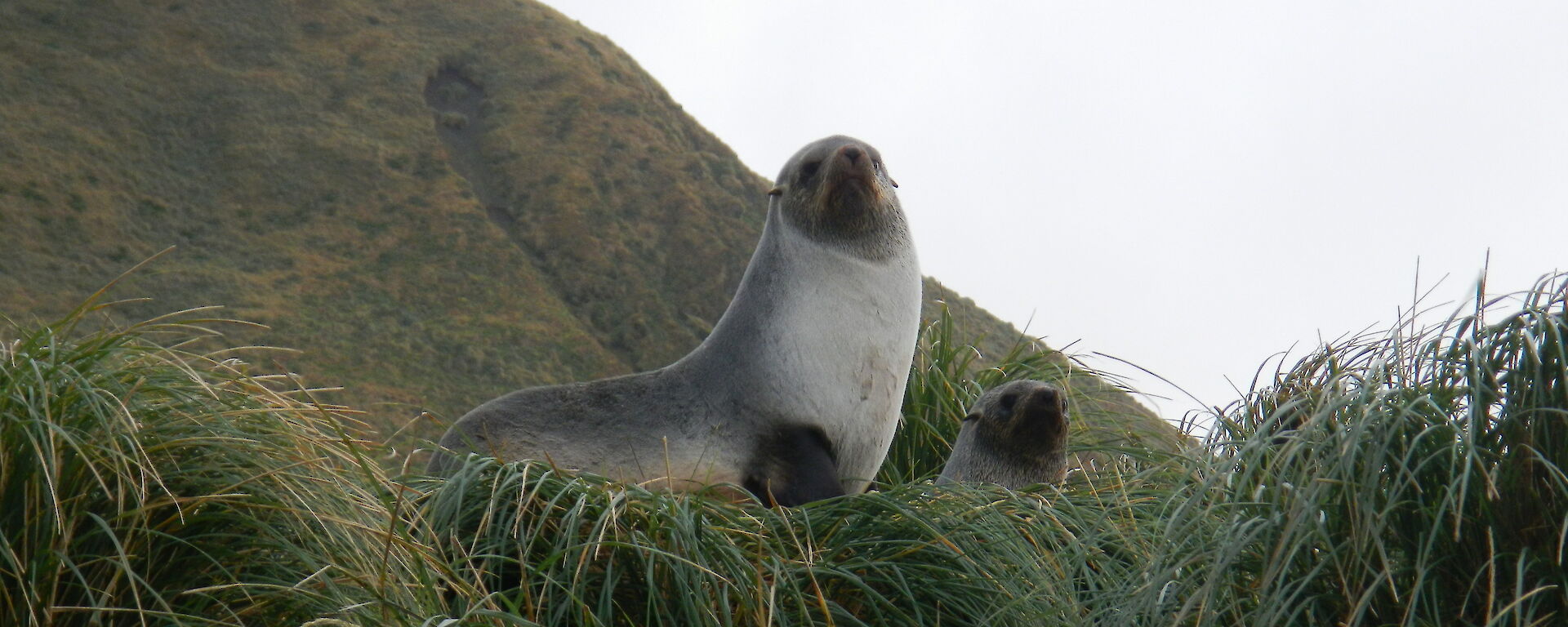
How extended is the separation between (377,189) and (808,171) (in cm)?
5502

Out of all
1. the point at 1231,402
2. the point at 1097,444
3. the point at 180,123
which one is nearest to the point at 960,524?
the point at 1231,402

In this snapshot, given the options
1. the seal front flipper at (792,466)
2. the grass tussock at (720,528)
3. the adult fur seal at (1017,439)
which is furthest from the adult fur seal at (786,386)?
the grass tussock at (720,528)

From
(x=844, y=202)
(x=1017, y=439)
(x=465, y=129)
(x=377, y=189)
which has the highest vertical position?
(x=844, y=202)

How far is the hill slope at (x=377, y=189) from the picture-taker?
47281 mm

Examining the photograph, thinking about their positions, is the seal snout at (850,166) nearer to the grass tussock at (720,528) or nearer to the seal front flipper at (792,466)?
the seal front flipper at (792,466)

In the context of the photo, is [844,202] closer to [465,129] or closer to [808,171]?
[808,171]

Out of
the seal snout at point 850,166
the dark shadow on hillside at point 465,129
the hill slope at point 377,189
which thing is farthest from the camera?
the dark shadow on hillside at point 465,129

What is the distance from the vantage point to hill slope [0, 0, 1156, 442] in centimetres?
4728

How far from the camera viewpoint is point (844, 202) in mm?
5508

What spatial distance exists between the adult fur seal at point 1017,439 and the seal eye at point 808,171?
117 centimetres

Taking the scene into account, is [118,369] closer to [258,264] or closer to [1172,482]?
[1172,482]

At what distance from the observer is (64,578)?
10.0ft

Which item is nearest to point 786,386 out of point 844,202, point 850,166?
point 844,202

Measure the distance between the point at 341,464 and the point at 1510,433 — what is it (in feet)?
9.17
